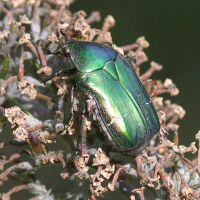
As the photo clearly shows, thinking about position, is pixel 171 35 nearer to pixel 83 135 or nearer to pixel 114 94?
pixel 114 94

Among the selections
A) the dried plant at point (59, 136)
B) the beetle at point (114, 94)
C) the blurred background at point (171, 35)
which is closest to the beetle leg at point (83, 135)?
the dried plant at point (59, 136)

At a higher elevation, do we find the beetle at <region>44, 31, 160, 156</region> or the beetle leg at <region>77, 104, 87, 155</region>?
the beetle at <region>44, 31, 160, 156</region>

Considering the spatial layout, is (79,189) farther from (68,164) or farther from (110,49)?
(110,49)

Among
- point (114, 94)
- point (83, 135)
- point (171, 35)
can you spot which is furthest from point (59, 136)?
point (171, 35)

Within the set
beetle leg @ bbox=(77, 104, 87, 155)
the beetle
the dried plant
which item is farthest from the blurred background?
beetle leg @ bbox=(77, 104, 87, 155)

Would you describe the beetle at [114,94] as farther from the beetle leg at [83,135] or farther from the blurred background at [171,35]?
the blurred background at [171,35]

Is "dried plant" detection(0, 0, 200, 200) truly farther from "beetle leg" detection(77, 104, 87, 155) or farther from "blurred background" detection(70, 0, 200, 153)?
"blurred background" detection(70, 0, 200, 153)
